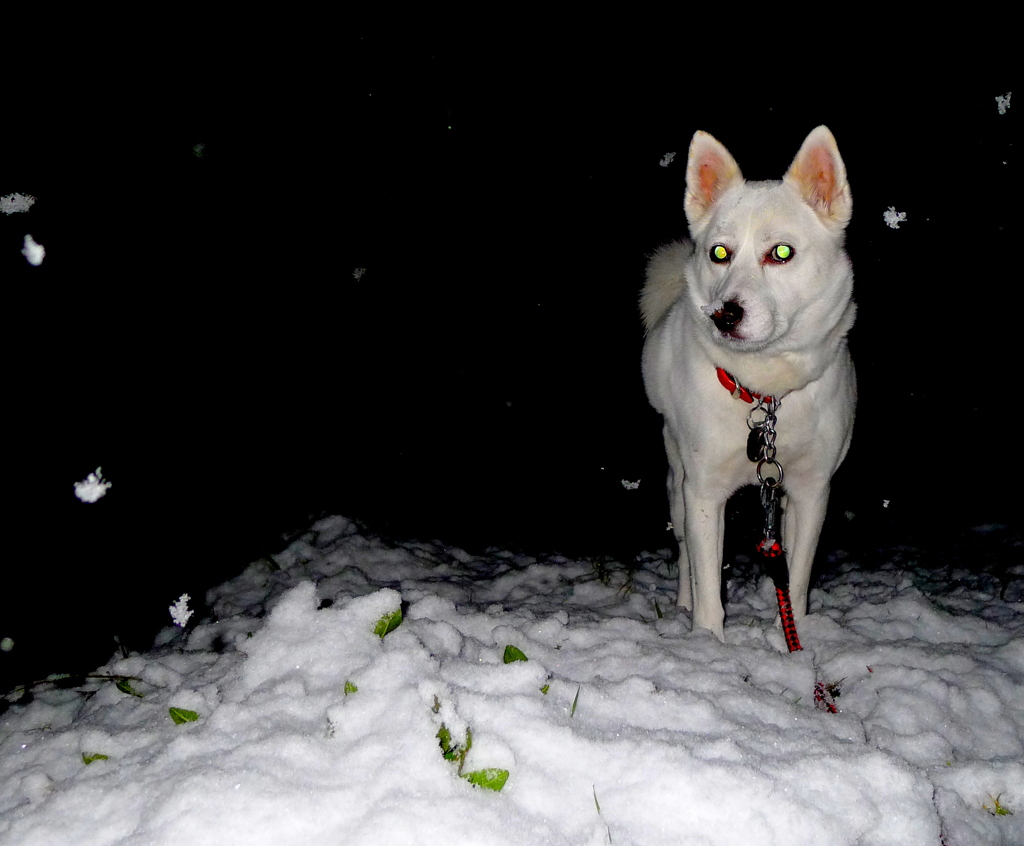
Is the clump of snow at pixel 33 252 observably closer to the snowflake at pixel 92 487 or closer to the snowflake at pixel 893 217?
the snowflake at pixel 92 487

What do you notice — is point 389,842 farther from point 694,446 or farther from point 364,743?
point 694,446

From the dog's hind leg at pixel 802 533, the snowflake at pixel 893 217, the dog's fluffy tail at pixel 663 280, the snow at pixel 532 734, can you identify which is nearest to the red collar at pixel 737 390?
the dog's hind leg at pixel 802 533

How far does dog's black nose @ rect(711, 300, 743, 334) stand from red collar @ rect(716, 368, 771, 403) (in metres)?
0.34

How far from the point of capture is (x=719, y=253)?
8.90ft

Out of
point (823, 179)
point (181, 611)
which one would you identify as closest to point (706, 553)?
point (823, 179)

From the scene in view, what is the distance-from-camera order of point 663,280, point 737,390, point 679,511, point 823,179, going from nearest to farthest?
point 823,179, point 737,390, point 663,280, point 679,511

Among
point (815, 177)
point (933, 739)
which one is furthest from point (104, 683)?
point (815, 177)

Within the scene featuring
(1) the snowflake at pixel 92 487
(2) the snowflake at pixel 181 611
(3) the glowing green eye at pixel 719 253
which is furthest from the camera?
(2) the snowflake at pixel 181 611

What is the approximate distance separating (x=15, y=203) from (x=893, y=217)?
17.6 ft

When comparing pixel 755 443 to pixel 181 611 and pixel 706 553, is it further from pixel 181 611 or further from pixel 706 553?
pixel 181 611

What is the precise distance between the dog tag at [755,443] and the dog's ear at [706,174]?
36.8 inches

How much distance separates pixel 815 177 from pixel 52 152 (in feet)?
10.4

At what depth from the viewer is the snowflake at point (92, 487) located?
9.25 ft

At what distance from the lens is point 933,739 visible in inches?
83.4
